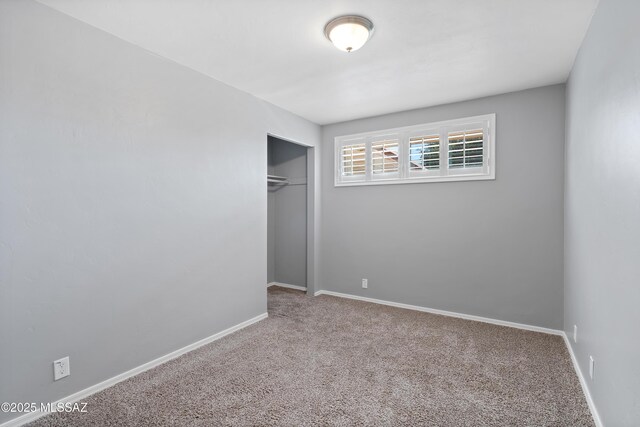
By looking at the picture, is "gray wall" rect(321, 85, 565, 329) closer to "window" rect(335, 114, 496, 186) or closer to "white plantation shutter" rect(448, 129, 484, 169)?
"window" rect(335, 114, 496, 186)

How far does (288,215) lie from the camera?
514 centimetres

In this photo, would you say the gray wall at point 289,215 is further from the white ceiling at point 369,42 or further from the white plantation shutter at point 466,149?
the white plantation shutter at point 466,149

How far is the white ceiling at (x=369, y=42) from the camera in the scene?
201 centimetres

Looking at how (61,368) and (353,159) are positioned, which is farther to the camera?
(353,159)

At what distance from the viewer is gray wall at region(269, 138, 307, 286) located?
496 centimetres

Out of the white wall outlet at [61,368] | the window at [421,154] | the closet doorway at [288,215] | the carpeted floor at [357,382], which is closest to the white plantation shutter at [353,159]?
the window at [421,154]

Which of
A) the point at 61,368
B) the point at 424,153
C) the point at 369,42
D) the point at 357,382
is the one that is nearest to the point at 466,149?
the point at 424,153

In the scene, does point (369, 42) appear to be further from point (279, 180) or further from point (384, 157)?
point (279, 180)

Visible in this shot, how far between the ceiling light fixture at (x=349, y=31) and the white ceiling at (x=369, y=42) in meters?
0.05

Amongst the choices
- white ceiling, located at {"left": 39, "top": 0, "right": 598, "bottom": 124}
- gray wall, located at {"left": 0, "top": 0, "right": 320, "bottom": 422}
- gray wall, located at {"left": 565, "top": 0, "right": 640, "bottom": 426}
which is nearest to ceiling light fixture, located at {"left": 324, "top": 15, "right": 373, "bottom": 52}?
white ceiling, located at {"left": 39, "top": 0, "right": 598, "bottom": 124}

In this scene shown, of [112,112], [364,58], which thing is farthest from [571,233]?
[112,112]

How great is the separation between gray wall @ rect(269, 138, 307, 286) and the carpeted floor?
1.70 meters

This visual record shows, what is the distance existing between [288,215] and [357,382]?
3.14 m

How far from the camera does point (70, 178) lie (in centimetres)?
212
